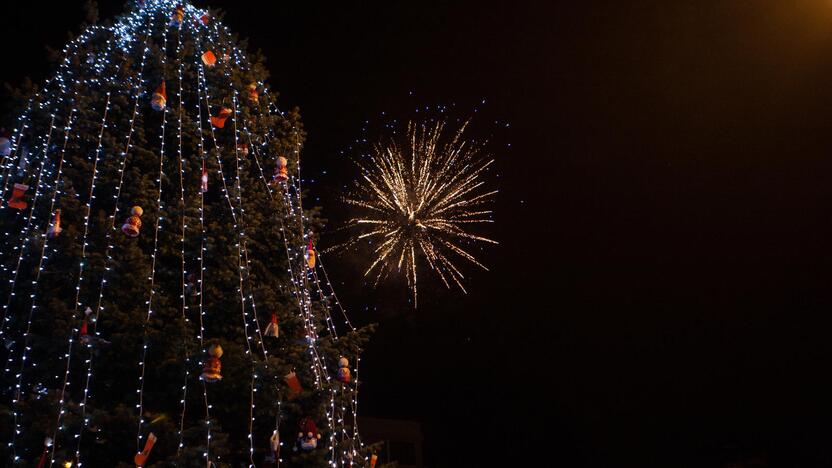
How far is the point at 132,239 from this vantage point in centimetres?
671

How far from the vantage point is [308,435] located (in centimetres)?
662

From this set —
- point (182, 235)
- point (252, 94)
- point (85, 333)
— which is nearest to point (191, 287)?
point (182, 235)

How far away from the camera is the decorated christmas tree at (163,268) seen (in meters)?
6.00

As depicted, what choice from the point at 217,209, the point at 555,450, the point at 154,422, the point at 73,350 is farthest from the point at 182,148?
the point at 555,450

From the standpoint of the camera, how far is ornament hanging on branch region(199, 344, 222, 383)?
6023mm

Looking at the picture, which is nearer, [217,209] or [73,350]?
[73,350]

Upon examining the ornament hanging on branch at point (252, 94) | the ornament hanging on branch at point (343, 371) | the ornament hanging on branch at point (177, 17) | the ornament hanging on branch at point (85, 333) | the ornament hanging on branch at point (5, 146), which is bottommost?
the ornament hanging on branch at point (343, 371)

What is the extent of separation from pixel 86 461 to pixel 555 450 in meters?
22.0

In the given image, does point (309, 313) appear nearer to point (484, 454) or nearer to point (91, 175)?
point (91, 175)

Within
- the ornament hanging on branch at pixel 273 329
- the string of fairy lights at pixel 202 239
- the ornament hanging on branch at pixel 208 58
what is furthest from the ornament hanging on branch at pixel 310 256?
the ornament hanging on branch at pixel 208 58

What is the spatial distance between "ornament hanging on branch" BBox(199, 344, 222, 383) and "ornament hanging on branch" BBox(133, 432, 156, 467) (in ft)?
2.17

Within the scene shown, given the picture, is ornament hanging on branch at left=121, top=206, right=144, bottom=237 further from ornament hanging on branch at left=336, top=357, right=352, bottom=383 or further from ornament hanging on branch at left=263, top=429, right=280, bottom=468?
ornament hanging on branch at left=336, top=357, right=352, bottom=383

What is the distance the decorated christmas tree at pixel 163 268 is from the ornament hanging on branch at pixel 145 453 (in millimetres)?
61

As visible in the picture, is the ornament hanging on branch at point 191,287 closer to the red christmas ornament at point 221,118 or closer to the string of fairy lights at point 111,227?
the string of fairy lights at point 111,227
